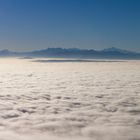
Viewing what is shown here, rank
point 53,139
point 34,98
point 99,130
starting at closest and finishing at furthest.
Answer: point 53,139, point 99,130, point 34,98

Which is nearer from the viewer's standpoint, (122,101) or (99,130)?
(99,130)

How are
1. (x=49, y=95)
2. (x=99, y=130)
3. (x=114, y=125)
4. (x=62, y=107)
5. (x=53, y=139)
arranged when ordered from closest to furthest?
(x=53, y=139) < (x=99, y=130) < (x=114, y=125) < (x=62, y=107) < (x=49, y=95)

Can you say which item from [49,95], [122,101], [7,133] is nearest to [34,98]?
[49,95]

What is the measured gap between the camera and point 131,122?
4332mm

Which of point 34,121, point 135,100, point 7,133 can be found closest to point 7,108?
point 34,121

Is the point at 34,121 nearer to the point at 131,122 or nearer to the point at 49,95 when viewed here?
the point at 131,122

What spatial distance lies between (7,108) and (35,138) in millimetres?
1895

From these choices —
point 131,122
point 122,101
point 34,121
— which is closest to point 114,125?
point 131,122

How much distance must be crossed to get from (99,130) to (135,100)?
8.99ft

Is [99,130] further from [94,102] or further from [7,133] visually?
[94,102]

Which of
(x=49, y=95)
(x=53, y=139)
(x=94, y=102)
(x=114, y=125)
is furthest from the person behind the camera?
(x=49, y=95)

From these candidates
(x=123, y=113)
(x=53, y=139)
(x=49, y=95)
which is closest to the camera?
(x=53, y=139)

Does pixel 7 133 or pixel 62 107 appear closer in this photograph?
pixel 7 133

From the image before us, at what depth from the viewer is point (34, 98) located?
21.6ft
